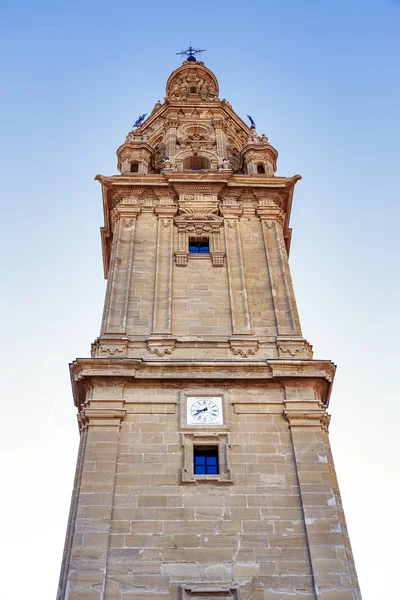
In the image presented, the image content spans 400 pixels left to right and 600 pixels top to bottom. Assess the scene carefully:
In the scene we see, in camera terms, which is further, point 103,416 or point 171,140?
point 171,140

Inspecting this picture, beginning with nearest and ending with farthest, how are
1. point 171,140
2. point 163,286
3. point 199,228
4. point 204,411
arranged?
point 204,411, point 163,286, point 199,228, point 171,140

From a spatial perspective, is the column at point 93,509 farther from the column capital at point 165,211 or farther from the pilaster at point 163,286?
the column capital at point 165,211

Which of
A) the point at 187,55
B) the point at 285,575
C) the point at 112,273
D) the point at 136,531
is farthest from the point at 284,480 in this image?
the point at 187,55

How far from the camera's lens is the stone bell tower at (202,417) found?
18031 mm

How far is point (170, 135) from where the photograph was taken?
122 feet

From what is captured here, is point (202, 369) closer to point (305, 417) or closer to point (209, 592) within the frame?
point (305, 417)


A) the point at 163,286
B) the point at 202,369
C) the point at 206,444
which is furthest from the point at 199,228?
the point at 206,444

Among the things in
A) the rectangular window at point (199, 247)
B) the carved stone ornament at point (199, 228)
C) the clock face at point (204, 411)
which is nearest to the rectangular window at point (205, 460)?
the clock face at point (204, 411)

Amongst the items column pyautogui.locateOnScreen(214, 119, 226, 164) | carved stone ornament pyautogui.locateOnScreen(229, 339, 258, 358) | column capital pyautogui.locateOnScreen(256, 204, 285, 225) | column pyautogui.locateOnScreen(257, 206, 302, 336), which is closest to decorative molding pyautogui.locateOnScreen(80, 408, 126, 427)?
carved stone ornament pyautogui.locateOnScreen(229, 339, 258, 358)

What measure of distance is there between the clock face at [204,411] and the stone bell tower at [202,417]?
1.7 inches

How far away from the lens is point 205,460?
20.8 m

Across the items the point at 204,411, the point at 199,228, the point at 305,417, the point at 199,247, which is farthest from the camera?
the point at 199,228

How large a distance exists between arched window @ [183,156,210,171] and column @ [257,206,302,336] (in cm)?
581

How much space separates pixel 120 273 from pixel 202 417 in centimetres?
777
